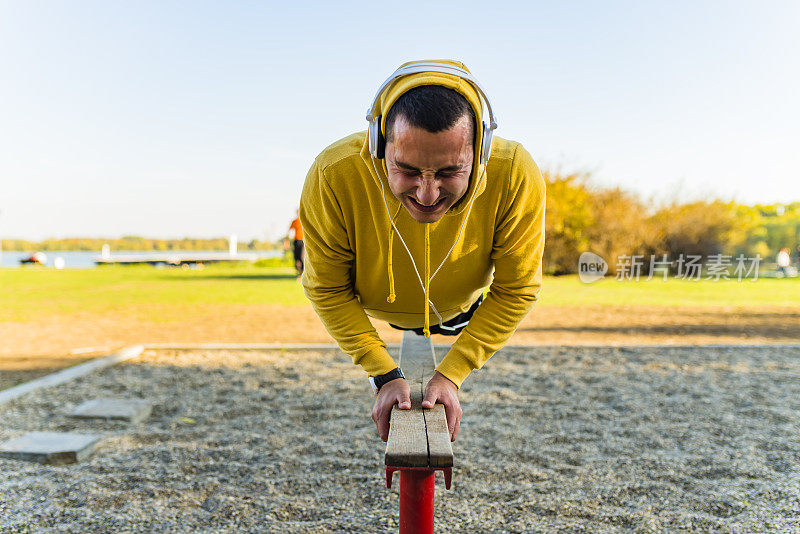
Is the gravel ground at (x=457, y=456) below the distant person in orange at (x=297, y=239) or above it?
below

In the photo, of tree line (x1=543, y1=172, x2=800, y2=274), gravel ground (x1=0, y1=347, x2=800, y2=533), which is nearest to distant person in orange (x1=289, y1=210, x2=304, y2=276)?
gravel ground (x1=0, y1=347, x2=800, y2=533)

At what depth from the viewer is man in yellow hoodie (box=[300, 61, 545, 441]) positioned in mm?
1395

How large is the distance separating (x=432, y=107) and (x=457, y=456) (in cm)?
251

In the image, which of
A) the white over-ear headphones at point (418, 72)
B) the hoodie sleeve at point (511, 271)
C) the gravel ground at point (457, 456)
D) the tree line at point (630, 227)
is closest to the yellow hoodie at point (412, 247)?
the hoodie sleeve at point (511, 271)

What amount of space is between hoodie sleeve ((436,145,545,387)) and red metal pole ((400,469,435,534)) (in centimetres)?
33

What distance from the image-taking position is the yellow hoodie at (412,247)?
5.70 feet

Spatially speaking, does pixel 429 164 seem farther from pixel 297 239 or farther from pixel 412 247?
pixel 297 239

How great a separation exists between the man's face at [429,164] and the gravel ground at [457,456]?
5.62ft

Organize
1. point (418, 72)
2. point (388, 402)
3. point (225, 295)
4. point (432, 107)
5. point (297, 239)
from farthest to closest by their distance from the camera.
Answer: point (225, 295)
point (297, 239)
point (388, 402)
point (418, 72)
point (432, 107)

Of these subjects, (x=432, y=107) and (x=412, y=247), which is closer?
(x=432, y=107)

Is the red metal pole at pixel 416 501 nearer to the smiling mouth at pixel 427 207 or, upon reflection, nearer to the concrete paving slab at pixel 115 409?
the smiling mouth at pixel 427 207

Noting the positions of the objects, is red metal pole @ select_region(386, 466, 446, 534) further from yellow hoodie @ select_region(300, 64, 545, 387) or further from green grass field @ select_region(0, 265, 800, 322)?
green grass field @ select_region(0, 265, 800, 322)

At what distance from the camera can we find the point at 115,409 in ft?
13.1

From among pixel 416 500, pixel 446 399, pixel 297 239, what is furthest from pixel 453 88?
pixel 297 239
